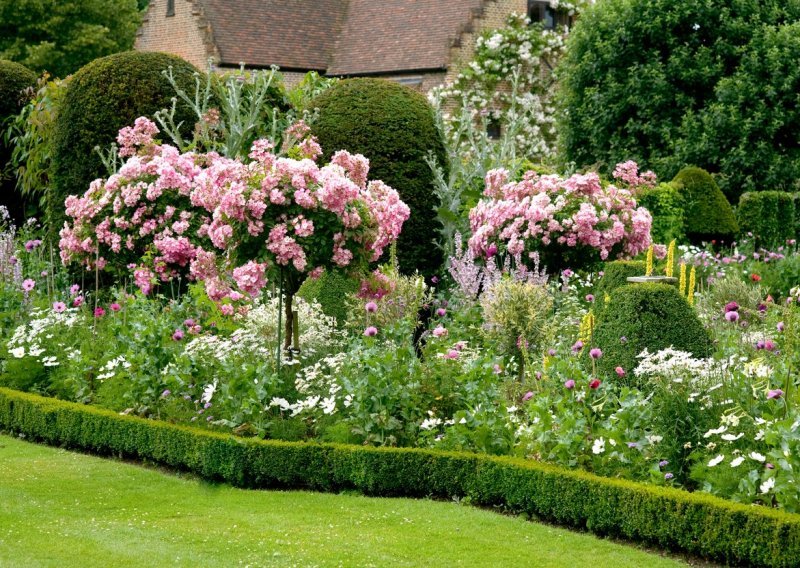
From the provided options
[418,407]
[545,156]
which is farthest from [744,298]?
[545,156]

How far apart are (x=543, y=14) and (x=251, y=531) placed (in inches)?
1038

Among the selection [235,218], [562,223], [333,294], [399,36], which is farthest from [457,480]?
[399,36]

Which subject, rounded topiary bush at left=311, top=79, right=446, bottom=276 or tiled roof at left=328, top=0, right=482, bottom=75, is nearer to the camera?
rounded topiary bush at left=311, top=79, right=446, bottom=276

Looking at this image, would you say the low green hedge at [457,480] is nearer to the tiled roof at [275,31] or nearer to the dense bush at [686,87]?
the dense bush at [686,87]

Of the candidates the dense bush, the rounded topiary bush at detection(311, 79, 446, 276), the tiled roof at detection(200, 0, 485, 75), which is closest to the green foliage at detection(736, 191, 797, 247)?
the dense bush

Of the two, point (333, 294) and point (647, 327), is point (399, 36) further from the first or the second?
point (647, 327)

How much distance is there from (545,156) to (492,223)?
1798 cm

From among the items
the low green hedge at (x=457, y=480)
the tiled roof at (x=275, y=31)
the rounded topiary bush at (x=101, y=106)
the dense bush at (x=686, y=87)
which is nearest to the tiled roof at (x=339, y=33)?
the tiled roof at (x=275, y=31)

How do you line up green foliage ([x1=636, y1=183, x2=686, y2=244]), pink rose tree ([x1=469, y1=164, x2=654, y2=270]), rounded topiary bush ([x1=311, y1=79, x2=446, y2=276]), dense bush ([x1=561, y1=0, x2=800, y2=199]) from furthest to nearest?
1. dense bush ([x1=561, y1=0, x2=800, y2=199])
2. green foliage ([x1=636, y1=183, x2=686, y2=244])
3. rounded topiary bush ([x1=311, y1=79, x2=446, y2=276])
4. pink rose tree ([x1=469, y1=164, x2=654, y2=270])

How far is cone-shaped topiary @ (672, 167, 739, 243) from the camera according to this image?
19141mm

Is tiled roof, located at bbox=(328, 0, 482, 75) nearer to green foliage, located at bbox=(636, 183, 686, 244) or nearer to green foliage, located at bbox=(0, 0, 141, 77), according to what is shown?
green foliage, located at bbox=(0, 0, 141, 77)

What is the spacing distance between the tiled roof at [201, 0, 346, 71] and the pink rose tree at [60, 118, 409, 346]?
794 inches

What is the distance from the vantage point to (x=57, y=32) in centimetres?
3497

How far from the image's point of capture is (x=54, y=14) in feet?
114
